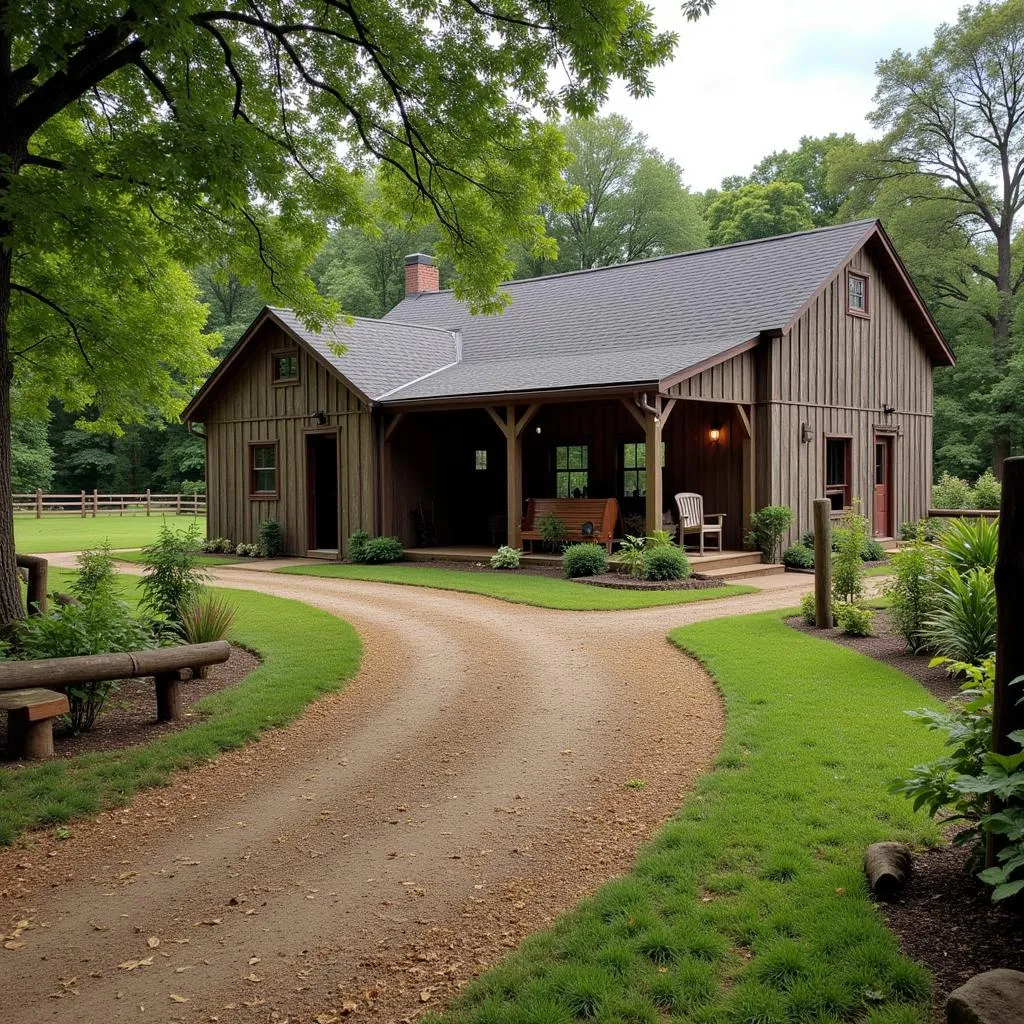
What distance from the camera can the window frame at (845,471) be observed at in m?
17.8

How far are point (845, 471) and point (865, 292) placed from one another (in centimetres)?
372

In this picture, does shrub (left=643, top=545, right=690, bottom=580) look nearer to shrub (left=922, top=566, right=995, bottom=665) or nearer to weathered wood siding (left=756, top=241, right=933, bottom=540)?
weathered wood siding (left=756, top=241, right=933, bottom=540)

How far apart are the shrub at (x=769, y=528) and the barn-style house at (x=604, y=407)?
0.34m

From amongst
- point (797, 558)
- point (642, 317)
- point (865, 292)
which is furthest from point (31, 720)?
point (865, 292)

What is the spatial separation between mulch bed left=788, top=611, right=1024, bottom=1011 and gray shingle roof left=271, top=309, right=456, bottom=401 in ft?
47.9

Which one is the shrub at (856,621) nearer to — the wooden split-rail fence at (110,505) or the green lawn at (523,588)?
the green lawn at (523,588)

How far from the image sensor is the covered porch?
16.8m

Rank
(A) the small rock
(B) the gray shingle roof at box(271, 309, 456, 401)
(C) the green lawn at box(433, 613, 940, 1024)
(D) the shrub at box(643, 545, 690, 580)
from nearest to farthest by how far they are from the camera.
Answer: (A) the small rock < (C) the green lawn at box(433, 613, 940, 1024) < (D) the shrub at box(643, 545, 690, 580) < (B) the gray shingle roof at box(271, 309, 456, 401)

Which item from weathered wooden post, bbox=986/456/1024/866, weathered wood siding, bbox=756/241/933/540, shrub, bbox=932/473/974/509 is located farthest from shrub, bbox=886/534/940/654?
shrub, bbox=932/473/974/509

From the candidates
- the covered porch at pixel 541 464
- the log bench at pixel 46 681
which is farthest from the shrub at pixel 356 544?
the log bench at pixel 46 681

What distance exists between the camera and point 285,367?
19469 millimetres

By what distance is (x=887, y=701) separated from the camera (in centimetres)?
682

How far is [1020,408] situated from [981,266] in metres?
6.53

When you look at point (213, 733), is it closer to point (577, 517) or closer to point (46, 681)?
point (46, 681)
